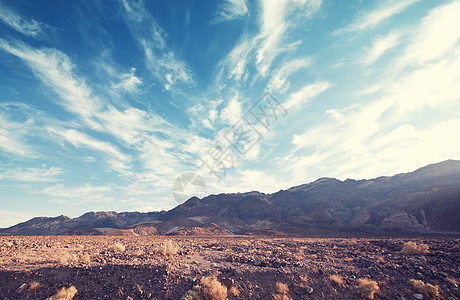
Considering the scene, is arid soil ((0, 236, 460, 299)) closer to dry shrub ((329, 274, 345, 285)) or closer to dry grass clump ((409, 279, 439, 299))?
dry shrub ((329, 274, 345, 285))

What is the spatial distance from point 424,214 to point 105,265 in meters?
83.4

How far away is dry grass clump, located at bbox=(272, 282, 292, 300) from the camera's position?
8.79m

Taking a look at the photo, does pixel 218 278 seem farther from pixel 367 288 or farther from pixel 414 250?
pixel 414 250

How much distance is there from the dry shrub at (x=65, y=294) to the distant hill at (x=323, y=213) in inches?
2020

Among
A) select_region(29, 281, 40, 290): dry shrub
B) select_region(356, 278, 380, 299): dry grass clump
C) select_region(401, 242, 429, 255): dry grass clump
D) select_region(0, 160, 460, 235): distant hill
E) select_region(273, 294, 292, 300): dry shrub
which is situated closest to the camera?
select_region(273, 294, 292, 300): dry shrub

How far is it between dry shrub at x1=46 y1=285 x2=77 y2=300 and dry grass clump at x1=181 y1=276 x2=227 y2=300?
4696 millimetres

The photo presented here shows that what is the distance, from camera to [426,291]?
8.91 meters

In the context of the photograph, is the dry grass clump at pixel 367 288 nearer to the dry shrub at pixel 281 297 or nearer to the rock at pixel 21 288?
the dry shrub at pixel 281 297

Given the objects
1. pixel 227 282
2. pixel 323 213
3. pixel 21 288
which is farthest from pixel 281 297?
pixel 323 213

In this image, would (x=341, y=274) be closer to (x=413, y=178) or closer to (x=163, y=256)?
(x=163, y=256)

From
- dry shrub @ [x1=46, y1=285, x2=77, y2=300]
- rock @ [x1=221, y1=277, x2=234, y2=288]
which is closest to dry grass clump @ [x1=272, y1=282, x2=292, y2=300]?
rock @ [x1=221, y1=277, x2=234, y2=288]

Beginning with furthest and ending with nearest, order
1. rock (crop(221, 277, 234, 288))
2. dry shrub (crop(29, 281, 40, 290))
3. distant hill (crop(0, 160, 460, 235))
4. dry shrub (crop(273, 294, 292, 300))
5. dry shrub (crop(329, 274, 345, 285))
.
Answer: distant hill (crop(0, 160, 460, 235)), dry shrub (crop(329, 274, 345, 285)), rock (crop(221, 277, 234, 288)), dry shrub (crop(29, 281, 40, 290)), dry shrub (crop(273, 294, 292, 300))

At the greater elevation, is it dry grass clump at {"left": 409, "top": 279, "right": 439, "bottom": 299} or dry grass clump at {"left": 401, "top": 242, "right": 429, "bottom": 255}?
dry grass clump at {"left": 401, "top": 242, "right": 429, "bottom": 255}

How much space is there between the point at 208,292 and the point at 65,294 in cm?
587
